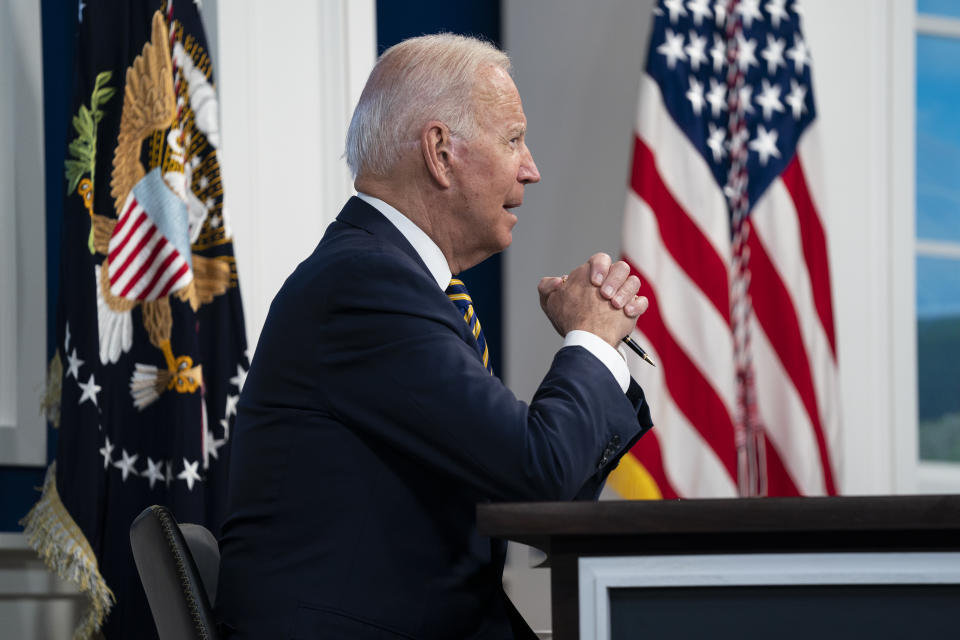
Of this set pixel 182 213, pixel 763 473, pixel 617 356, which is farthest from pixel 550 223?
pixel 617 356

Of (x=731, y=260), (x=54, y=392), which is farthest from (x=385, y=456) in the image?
(x=731, y=260)

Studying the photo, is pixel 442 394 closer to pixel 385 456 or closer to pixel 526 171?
pixel 385 456

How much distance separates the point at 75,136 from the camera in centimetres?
239

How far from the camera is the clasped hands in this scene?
4.56 ft

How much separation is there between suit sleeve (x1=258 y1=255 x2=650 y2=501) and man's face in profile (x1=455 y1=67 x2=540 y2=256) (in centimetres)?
26

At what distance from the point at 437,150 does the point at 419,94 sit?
0.27 feet

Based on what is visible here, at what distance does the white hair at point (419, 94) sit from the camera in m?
1.52

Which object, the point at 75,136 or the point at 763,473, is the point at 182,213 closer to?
the point at 75,136

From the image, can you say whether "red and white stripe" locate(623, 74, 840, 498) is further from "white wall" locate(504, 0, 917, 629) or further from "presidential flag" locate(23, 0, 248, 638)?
"presidential flag" locate(23, 0, 248, 638)

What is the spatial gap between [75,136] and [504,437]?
1573 mm

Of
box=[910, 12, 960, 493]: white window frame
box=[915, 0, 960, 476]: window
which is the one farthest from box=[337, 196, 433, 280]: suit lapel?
box=[915, 0, 960, 476]: window

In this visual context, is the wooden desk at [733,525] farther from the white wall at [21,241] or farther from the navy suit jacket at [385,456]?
the white wall at [21,241]

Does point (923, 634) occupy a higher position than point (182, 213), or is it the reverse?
point (182, 213)

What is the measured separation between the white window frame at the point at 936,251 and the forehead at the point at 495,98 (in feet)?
6.89
